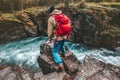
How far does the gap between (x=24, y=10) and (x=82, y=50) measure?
903 cm

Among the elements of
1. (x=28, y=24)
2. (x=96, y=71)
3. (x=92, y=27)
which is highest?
(x=96, y=71)

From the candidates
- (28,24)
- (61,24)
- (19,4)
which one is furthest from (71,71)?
(19,4)

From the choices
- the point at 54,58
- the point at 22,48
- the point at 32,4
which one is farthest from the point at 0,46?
the point at 54,58

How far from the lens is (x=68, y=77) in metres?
9.72

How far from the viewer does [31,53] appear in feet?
63.8

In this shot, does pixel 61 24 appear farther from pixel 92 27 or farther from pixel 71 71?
pixel 92 27

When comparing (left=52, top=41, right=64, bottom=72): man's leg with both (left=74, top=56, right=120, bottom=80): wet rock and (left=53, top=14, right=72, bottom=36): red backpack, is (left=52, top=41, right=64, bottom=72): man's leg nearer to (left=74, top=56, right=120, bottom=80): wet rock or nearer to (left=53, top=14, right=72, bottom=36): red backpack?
(left=53, top=14, right=72, bottom=36): red backpack

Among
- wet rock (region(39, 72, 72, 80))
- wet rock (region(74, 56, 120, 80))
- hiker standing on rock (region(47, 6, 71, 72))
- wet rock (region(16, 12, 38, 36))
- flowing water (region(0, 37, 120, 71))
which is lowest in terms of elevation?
flowing water (region(0, 37, 120, 71))

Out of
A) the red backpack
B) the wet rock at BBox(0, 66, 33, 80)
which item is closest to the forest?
the red backpack

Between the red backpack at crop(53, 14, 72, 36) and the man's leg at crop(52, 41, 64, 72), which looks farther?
the man's leg at crop(52, 41, 64, 72)

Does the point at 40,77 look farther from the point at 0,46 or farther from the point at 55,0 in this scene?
the point at 55,0

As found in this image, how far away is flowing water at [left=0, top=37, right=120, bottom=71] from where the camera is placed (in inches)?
691

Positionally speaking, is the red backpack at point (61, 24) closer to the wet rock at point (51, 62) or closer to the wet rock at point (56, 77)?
the wet rock at point (51, 62)

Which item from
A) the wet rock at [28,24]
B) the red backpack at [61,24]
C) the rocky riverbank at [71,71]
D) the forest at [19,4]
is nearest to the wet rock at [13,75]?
the rocky riverbank at [71,71]
